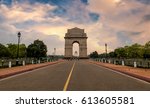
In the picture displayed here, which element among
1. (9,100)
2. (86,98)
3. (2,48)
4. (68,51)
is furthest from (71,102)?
(68,51)

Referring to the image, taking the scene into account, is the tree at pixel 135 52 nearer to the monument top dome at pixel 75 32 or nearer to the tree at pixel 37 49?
the monument top dome at pixel 75 32

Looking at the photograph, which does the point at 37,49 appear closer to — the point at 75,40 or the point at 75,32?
the point at 75,40

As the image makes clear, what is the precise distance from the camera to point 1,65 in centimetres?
3228

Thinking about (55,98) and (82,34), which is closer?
(55,98)

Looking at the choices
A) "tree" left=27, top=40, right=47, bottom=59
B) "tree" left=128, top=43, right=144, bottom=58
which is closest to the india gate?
"tree" left=128, top=43, right=144, bottom=58

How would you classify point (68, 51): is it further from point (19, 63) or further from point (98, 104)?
point (98, 104)

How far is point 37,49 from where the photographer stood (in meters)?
66.4

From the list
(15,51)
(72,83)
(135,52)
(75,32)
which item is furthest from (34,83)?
(75,32)

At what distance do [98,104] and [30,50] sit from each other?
58745 mm

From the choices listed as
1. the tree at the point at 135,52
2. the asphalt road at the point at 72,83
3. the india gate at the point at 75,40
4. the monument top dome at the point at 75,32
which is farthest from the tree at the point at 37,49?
the monument top dome at the point at 75,32

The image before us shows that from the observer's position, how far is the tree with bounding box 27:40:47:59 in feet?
218

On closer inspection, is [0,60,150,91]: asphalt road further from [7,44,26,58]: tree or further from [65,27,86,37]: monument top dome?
[65,27,86,37]: monument top dome

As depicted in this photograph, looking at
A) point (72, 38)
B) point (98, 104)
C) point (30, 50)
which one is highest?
point (72, 38)

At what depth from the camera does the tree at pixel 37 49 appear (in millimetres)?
66500
